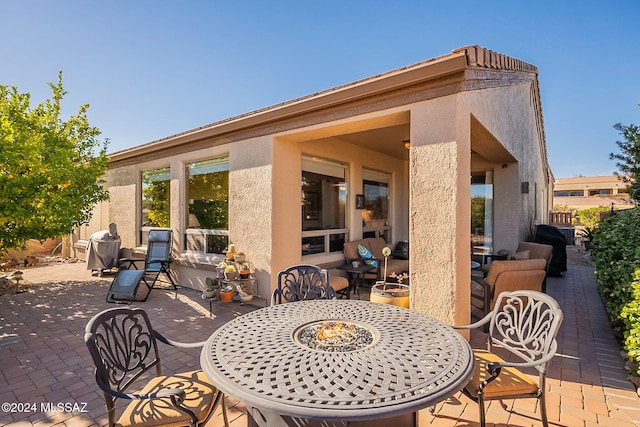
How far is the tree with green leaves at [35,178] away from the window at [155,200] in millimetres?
1056

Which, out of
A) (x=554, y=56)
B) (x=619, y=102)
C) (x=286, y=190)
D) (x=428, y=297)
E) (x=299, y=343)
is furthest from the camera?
(x=619, y=102)

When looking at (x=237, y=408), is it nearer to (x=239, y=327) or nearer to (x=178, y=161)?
(x=239, y=327)

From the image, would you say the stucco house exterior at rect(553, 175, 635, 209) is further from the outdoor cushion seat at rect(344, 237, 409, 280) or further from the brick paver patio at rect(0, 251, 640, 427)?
the brick paver patio at rect(0, 251, 640, 427)

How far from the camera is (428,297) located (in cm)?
370

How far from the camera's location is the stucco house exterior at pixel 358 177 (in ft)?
11.9

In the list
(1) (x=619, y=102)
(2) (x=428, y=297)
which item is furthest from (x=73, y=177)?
(1) (x=619, y=102)

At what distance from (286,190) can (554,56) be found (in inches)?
385

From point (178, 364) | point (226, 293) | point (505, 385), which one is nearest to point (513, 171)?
point (505, 385)

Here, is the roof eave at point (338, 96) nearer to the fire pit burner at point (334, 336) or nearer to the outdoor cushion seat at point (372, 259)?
the fire pit burner at point (334, 336)

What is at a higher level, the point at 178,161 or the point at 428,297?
the point at 178,161

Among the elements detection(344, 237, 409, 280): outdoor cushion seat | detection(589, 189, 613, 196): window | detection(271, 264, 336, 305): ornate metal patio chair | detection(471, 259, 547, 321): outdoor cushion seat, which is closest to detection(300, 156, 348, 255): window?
detection(344, 237, 409, 280): outdoor cushion seat

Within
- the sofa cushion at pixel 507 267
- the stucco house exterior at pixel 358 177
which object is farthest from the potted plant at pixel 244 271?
the sofa cushion at pixel 507 267

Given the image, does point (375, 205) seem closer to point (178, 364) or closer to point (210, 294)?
point (210, 294)

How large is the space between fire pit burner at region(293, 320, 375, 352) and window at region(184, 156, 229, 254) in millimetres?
4656
